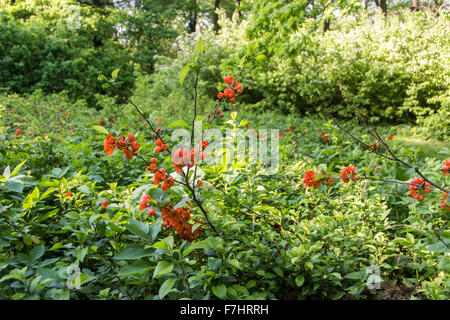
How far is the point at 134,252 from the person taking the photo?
121cm

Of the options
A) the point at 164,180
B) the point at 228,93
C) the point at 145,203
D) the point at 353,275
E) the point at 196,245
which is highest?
the point at 228,93

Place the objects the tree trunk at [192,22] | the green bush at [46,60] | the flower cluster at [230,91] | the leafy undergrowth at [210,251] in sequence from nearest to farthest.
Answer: the leafy undergrowth at [210,251]
the flower cluster at [230,91]
the green bush at [46,60]
the tree trunk at [192,22]

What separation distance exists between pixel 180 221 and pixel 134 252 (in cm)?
25

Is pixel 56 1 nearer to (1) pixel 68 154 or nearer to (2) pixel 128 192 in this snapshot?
(1) pixel 68 154

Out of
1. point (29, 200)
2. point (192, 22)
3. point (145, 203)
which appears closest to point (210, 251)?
point (145, 203)

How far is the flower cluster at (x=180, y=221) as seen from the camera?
4.39 ft

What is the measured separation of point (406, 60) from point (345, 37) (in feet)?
5.78

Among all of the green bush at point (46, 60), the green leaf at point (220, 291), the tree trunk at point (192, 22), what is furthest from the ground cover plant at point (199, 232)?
the tree trunk at point (192, 22)

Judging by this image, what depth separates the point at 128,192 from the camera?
1768mm

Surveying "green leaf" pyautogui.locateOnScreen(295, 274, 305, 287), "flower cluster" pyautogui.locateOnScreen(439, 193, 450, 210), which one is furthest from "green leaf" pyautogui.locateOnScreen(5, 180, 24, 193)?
"flower cluster" pyautogui.locateOnScreen(439, 193, 450, 210)

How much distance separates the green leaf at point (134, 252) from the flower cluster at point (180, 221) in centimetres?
17

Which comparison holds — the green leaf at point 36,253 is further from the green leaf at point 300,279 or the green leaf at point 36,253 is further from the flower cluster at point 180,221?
the green leaf at point 300,279

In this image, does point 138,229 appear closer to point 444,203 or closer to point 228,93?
point 228,93

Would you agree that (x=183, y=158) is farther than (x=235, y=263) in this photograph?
Yes
